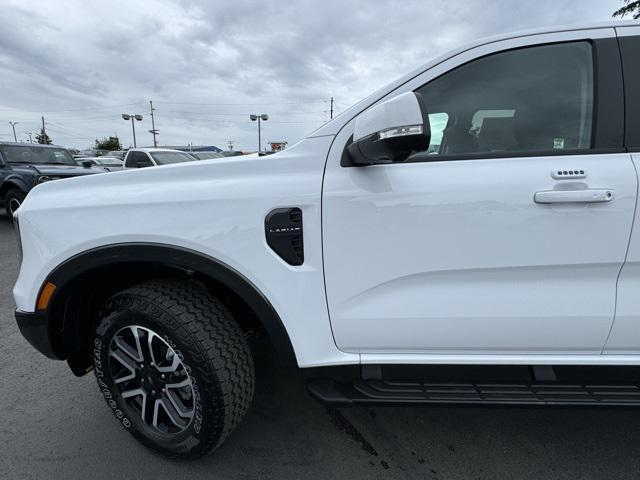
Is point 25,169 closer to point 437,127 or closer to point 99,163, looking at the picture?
point 437,127

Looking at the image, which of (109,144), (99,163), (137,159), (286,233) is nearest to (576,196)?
(286,233)

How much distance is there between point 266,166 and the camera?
159 centimetres

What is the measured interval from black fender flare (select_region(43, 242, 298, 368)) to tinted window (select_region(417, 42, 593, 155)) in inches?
36.7

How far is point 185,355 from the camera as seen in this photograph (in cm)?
165

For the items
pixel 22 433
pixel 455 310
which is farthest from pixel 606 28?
pixel 22 433

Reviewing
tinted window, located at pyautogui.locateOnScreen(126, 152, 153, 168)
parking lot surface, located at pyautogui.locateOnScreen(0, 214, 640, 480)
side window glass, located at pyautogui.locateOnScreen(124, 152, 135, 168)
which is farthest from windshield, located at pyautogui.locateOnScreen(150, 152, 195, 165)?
parking lot surface, located at pyautogui.locateOnScreen(0, 214, 640, 480)

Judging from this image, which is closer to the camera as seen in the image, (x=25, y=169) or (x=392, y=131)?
(x=392, y=131)

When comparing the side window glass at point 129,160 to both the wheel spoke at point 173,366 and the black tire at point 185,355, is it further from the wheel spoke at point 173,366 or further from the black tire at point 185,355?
the wheel spoke at point 173,366

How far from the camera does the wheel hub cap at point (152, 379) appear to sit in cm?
176

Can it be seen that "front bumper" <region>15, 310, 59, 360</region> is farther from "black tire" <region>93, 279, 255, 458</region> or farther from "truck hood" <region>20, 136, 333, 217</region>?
"truck hood" <region>20, 136, 333, 217</region>

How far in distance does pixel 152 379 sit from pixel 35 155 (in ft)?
31.0

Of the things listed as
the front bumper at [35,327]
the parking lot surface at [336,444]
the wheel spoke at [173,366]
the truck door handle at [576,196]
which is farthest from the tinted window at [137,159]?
the truck door handle at [576,196]

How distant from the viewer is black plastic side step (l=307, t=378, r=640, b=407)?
4.98 ft

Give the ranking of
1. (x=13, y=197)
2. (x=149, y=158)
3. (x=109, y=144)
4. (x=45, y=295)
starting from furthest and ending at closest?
(x=109, y=144) < (x=149, y=158) < (x=13, y=197) < (x=45, y=295)
